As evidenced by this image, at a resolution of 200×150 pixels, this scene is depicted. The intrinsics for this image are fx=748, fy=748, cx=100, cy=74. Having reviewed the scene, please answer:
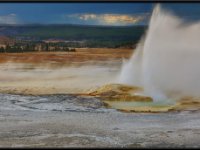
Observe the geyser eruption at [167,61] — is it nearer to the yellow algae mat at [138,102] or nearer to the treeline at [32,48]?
the yellow algae mat at [138,102]

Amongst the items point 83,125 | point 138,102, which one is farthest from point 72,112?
point 138,102

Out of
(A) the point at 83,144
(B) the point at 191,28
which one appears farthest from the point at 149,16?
(A) the point at 83,144

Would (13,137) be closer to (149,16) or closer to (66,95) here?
(66,95)

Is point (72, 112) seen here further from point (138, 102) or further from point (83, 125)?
point (138, 102)

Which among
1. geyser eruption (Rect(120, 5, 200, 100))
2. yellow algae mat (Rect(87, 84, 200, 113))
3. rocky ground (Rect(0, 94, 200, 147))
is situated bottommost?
rocky ground (Rect(0, 94, 200, 147))

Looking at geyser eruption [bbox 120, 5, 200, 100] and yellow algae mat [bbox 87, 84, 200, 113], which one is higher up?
geyser eruption [bbox 120, 5, 200, 100]

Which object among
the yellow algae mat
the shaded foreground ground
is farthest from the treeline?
the yellow algae mat

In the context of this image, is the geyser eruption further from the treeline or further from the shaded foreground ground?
the treeline
